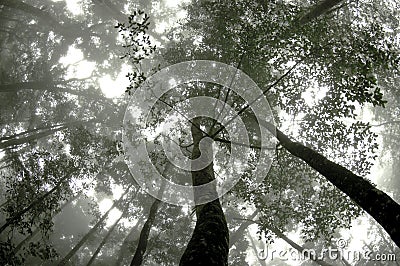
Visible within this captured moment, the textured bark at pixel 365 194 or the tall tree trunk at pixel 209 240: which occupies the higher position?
the textured bark at pixel 365 194

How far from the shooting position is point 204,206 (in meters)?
5.14

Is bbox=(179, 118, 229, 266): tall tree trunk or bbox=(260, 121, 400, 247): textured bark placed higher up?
bbox=(260, 121, 400, 247): textured bark

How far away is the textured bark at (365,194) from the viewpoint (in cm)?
362

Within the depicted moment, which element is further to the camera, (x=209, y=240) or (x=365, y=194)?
(x=365, y=194)

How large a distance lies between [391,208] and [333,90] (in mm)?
5039

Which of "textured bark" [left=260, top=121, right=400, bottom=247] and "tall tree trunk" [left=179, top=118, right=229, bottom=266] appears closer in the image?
"tall tree trunk" [left=179, top=118, right=229, bottom=266]

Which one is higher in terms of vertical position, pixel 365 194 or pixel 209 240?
pixel 365 194

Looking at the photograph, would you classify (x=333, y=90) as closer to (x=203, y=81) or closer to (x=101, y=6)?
(x=203, y=81)

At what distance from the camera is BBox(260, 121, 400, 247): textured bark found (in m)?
3.62

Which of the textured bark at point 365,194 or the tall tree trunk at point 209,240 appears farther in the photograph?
the textured bark at point 365,194

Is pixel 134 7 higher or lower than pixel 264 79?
higher

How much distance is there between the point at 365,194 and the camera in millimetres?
4332

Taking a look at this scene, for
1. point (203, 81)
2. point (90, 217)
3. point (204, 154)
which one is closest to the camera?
point (204, 154)

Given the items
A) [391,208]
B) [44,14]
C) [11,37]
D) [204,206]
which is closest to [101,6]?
[44,14]
